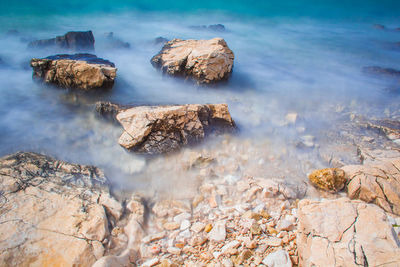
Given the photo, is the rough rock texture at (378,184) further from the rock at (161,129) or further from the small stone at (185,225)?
the rock at (161,129)

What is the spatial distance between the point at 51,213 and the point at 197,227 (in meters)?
1.58

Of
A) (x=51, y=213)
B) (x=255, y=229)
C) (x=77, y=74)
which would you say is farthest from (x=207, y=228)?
(x=77, y=74)

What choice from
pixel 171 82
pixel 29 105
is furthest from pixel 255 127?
pixel 29 105

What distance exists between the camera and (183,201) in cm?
273

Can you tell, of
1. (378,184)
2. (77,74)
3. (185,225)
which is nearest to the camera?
(185,225)

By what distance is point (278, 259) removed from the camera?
5.52ft

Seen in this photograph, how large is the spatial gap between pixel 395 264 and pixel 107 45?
13.2 m

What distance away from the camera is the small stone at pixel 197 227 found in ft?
7.29

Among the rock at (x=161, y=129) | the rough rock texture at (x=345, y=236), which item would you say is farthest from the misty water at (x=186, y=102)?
the rough rock texture at (x=345, y=236)

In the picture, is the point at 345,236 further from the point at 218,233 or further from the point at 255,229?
→ the point at 218,233

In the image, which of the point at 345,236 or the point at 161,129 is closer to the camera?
the point at 345,236

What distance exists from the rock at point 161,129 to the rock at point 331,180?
6.36 ft

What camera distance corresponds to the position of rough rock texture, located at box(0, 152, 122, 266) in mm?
1855

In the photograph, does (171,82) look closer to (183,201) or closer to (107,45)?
(183,201)
